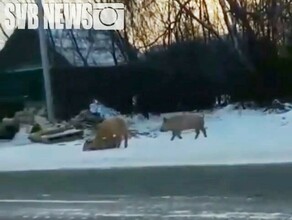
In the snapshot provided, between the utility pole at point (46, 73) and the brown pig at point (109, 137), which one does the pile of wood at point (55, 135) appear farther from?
the utility pole at point (46, 73)

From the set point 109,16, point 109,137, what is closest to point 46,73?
point 109,16

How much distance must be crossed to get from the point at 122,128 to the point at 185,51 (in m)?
7.14

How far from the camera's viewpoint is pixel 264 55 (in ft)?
75.3

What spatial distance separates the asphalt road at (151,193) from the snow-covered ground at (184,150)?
118cm

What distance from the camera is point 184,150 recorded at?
52.1 feet

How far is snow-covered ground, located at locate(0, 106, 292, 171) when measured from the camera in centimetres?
1420

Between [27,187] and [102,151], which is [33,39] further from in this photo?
[27,187]

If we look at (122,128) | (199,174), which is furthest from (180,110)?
(199,174)

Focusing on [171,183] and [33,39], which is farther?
[33,39]

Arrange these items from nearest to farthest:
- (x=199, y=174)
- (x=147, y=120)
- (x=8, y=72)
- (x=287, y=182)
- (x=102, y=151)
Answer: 1. (x=287, y=182)
2. (x=199, y=174)
3. (x=102, y=151)
4. (x=147, y=120)
5. (x=8, y=72)

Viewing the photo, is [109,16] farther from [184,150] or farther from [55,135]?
[184,150]

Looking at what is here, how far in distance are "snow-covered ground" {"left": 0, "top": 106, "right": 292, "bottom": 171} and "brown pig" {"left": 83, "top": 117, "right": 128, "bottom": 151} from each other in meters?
0.23

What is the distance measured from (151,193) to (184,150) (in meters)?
5.37

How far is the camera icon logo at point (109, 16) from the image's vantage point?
25031 mm
